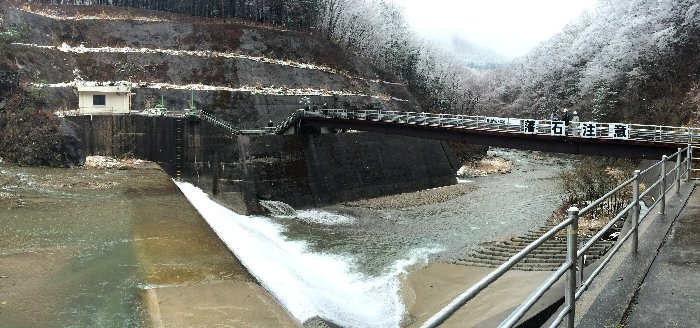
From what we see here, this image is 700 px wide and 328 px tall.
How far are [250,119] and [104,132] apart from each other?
15476 mm

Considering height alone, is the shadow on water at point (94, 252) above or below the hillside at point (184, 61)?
below

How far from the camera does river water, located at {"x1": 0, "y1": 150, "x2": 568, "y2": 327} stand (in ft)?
45.7

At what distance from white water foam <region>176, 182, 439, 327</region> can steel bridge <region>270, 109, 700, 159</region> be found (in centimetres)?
834

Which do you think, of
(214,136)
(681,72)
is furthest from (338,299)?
(681,72)

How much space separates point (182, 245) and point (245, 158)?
19396mm

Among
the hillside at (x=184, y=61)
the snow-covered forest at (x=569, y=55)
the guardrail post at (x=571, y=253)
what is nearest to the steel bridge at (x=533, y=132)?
the hillside at (x=184, y=61)

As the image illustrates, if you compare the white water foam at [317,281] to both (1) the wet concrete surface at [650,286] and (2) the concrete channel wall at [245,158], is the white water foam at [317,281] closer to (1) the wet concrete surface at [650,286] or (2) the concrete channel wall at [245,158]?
(2) the concrete channel wall at [245,158]

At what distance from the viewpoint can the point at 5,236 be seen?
18078 mm

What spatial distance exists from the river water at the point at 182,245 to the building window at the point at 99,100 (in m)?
10.8

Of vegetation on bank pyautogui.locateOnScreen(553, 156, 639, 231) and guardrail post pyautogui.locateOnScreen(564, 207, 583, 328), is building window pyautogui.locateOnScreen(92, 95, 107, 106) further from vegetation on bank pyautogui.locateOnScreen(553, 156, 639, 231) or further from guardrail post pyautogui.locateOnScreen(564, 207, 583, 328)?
guardrail post pyautogui.locateOnScreen(564, 207, 583, 328)

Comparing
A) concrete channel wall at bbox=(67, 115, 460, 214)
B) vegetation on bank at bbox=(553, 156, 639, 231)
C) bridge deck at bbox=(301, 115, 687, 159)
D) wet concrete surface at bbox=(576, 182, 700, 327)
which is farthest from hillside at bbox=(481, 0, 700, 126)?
wet concrete surface at bbox=(576, 182, 700, 327)

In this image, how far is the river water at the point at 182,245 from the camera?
549 inches

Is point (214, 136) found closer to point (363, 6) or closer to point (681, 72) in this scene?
point (681, 72)

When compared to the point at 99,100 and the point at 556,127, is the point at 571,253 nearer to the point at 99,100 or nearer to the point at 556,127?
the point at 556,127
